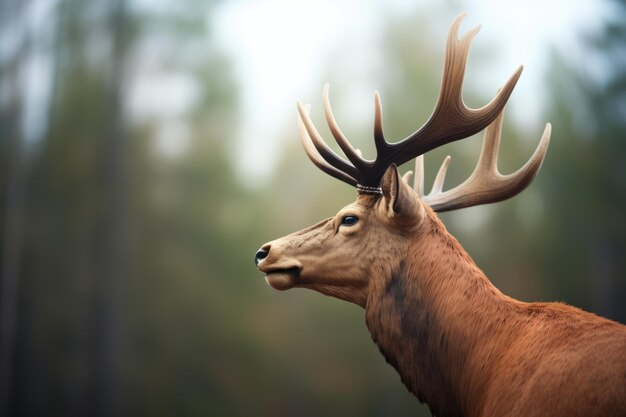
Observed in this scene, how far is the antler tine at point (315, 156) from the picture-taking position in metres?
1.66

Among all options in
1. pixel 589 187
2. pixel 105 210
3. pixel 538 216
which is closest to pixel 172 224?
pixel 105 210

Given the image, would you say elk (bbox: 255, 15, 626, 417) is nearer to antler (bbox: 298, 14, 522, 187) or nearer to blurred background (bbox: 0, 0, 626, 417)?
antler (bbox: 298, 14, 522, 187)

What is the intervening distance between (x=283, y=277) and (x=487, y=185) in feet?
2.07

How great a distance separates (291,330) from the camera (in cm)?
379

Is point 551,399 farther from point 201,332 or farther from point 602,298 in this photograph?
point 201,332

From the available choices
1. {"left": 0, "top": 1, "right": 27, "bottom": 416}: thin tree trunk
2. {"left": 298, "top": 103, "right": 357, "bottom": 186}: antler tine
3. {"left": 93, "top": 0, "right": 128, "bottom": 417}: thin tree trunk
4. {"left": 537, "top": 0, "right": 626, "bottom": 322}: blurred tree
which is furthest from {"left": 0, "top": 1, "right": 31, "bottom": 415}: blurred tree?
{"left": 537, "top": 0, "right": 626, "bottom": 322}: blurred tree

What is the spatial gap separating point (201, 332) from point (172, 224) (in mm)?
734

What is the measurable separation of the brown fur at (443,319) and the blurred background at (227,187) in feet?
7.14

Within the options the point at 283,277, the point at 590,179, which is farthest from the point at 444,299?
the point at 590,179

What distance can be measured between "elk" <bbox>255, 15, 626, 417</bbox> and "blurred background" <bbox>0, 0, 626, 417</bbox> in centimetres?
208

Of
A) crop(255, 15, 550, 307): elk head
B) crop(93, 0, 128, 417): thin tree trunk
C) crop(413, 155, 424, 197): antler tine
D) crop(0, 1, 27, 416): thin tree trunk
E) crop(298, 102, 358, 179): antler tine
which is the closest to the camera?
crop(255, 15, 550, 307): elk head

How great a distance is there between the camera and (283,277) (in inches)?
59.7

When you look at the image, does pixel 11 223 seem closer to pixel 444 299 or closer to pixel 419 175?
pixel 419 175

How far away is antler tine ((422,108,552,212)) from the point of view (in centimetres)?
165
